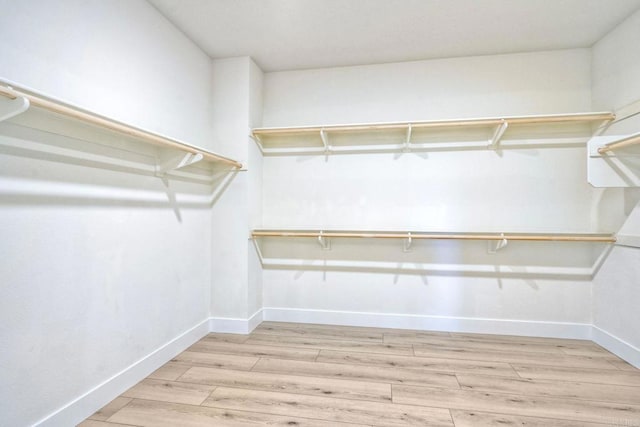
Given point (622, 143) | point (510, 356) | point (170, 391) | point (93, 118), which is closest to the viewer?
point (93, 118)

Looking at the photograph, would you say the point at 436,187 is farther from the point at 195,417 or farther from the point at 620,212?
the point at 195,417

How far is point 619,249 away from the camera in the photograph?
85.5 inches

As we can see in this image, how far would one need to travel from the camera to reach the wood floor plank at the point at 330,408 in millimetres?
1478

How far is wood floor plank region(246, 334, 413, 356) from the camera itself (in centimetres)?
223

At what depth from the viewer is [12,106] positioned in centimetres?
104

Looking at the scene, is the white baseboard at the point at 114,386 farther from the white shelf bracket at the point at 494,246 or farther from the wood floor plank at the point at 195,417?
the white shelf bracket at the point at 494,246

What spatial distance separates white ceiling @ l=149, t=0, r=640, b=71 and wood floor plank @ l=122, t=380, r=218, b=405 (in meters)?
2.29

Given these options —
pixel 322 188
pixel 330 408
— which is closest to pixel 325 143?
pixel 322 188

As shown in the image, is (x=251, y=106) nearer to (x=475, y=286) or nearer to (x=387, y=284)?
(x=387, y=284)

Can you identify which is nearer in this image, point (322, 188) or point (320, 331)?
point (320, 331)

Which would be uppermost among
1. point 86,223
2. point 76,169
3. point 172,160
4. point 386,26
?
point 386,26

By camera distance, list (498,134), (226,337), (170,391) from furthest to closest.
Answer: (226,337) → (498,134) → (170,391)

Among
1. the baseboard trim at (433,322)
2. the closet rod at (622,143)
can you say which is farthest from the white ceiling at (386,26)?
the baseboard trim at (433,322)

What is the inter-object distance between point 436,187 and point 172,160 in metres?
2.03
